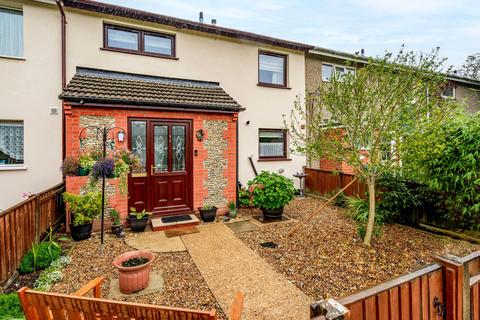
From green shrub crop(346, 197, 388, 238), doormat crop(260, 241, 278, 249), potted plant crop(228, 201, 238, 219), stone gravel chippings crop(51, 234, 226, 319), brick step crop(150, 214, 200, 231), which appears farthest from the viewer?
potted plant crop(228, 201, 238, 219)

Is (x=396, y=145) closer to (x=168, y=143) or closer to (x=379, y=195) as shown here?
(x=379, y=195)

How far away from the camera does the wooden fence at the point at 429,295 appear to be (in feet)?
6.27

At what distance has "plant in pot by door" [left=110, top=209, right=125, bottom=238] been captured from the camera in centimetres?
599

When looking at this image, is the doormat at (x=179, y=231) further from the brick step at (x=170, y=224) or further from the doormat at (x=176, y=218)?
the doormat at (x=176, y=218)

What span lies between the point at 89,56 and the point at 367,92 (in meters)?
7.98

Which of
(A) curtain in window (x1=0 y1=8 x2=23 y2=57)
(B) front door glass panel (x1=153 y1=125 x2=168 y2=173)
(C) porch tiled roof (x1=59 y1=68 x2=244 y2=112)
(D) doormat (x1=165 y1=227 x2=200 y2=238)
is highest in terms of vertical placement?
(A) curtain in window (x1=0 y1=8 x2=23 y2=57)

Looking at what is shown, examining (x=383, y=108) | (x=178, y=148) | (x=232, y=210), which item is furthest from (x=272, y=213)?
Result: (x=383, y=108)

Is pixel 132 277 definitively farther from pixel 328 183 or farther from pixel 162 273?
pixel 328 183

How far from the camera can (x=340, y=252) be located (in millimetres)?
5016

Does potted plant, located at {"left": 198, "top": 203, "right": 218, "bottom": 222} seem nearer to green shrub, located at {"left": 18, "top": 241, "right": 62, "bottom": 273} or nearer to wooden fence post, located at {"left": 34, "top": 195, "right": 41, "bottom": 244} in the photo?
green shrub, located at {"left": 18, "top": 241, "right": 62, "bottom": 273}

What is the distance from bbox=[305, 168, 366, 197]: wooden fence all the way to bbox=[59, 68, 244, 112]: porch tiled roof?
4522 millimetres

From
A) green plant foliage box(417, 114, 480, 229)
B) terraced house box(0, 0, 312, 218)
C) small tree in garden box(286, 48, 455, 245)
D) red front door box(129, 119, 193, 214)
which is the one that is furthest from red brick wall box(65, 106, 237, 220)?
green plant foliage box(417, 114, 480, 229)

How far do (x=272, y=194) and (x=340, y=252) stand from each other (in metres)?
2.36

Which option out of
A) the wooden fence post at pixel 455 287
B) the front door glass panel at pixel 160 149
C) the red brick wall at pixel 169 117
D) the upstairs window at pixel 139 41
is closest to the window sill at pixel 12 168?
the red brick wall at pixel 169 117
